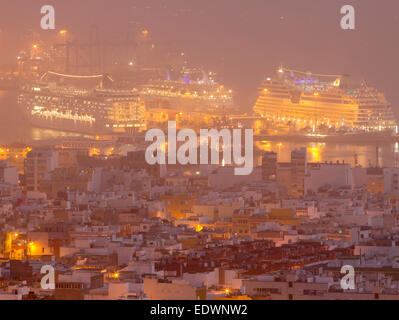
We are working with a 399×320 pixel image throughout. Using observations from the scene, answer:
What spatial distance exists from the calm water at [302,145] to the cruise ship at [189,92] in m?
4.98

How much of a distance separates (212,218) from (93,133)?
84.0 ft

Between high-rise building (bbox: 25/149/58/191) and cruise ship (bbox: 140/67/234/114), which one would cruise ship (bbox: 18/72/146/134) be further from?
high-rise building (bbox: 25/149/58/191)

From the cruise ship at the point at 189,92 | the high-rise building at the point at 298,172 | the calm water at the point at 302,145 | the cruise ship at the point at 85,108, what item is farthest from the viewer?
the cruise ship at the point at 189,92

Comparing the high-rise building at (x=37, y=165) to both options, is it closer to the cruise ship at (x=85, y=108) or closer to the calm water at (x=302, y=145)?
the calm water at (x=302, y=145)

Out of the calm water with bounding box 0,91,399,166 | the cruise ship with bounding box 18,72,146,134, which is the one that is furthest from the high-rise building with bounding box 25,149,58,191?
the cruise ship with bounding box 18,72,146,134

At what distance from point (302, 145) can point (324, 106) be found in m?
8.19

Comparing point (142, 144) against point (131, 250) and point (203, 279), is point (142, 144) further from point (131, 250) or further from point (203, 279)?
point (203, 279)

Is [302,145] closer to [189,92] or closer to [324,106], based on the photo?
[324,106]

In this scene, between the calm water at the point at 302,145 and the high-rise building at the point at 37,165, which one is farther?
the calm water at the point at 302,145

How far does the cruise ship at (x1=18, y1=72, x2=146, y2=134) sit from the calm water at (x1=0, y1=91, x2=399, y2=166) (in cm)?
68

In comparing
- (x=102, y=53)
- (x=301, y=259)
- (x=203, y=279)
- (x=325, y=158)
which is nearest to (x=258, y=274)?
(x=203, y=279)

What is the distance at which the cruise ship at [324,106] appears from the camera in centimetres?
4409

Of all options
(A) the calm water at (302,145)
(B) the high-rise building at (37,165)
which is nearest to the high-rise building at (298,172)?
(B) the high-rise building at (37,165)

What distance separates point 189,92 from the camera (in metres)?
50.9
